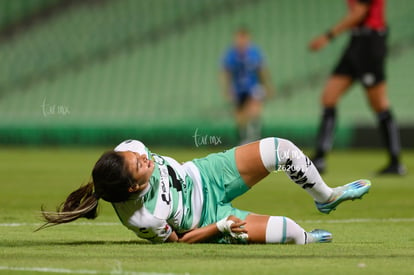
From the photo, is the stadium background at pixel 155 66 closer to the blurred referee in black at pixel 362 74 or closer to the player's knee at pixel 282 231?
the blurred referee in black at pixel 362 74

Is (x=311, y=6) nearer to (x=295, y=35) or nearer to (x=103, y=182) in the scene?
(x=295, y=35)

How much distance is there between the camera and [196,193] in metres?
6.68

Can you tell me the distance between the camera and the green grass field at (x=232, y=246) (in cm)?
546

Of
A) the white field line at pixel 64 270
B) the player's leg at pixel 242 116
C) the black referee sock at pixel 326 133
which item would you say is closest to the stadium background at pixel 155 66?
the player's leg at pixel 242 116

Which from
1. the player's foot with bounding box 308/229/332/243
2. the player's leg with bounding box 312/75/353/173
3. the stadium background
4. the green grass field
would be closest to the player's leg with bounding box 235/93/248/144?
the stadium background

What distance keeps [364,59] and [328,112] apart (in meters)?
0.80

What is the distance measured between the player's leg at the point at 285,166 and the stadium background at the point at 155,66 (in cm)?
1354

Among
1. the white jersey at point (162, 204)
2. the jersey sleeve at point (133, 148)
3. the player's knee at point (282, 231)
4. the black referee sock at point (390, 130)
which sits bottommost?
the black referee sock at point (390, 130)

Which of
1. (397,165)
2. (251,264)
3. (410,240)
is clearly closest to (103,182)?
(251,264)

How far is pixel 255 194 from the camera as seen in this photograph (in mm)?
11281

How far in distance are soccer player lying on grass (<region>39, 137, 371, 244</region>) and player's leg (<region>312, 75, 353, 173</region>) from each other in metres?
5.63

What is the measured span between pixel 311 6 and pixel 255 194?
45.8 ft

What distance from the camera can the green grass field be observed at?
5462 mm

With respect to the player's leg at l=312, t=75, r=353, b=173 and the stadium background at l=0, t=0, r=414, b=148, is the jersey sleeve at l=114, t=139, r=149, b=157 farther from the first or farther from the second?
the stadium background at l=0, t=0, r=414, b=148
